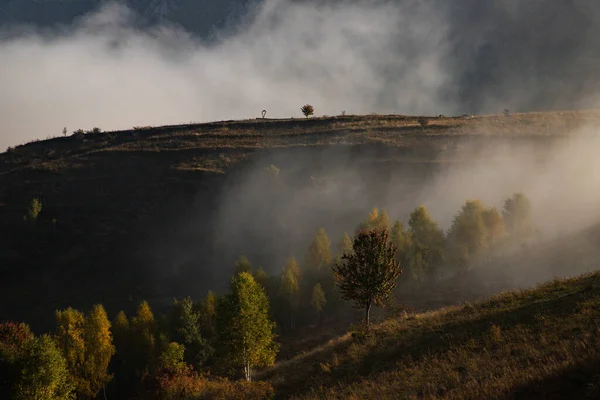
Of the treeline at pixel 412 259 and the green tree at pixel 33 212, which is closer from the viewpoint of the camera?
the treeline at pixel 412 259

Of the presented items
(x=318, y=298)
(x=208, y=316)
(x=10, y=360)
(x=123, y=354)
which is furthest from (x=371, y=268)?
(x=123, y=354)

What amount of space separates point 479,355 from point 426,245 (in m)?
61.3

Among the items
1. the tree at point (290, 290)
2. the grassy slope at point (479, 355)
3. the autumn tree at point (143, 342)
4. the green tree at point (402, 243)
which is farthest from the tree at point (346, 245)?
the grassy slope at point (479, 355)

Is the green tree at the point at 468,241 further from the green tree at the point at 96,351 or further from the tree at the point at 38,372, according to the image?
the tree at the point at 38,372

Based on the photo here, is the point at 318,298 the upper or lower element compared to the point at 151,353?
upper

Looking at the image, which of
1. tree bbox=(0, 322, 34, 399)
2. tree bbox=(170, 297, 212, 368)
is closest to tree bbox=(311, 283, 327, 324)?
tree bbox=(170, 297, 212, 368)

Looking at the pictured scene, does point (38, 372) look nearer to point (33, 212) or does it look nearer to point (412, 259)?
point (412, 259)

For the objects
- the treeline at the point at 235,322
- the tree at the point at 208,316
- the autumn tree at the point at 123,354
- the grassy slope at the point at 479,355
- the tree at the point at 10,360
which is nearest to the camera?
the grassy slope at the point at 479,355

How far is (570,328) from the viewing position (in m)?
18.5

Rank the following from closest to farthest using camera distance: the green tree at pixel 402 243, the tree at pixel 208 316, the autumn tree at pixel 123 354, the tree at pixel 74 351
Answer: the tree at pixel 74 351 → the autumn tree at pixel 123 354 → the tree at pixel 208 316 → the green tree at pixel 402 243

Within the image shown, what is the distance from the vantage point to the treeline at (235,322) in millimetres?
33125

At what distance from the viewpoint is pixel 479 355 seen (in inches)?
742

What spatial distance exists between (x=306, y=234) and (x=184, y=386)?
8767 cm

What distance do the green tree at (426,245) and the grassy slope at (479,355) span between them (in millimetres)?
48299
